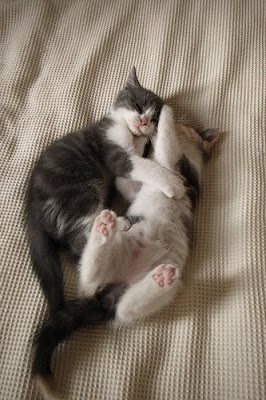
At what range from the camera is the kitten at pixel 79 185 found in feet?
3.15

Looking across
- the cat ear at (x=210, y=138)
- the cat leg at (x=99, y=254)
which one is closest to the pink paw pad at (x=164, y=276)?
the cat leg at (x=99, y=254)

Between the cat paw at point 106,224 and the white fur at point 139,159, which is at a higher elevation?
the white fur at point 139,159

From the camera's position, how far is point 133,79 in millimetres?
1381

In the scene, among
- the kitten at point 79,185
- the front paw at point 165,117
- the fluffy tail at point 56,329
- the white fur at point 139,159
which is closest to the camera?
the fluffy tail at point 56,329

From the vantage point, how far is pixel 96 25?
1611 mm

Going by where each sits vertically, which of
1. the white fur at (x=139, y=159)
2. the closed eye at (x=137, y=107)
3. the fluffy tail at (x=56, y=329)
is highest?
the closed eye at (x=137, y=107)

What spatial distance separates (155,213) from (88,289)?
35 cm

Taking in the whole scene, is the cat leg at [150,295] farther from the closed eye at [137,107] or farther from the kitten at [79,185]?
the closed eye at [137,107]

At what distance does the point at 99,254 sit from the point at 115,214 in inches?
5.4

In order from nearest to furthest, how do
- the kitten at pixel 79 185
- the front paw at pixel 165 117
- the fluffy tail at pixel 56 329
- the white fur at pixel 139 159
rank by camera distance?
the fluffy tail at pixel 56 329
the kitten at pixel 79 185
the white fur at pixel 139 159
the front paw at pixel 165 117

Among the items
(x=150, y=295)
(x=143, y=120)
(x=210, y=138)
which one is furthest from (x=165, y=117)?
(x=150, y=295)

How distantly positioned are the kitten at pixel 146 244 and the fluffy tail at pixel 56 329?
5 centimetres

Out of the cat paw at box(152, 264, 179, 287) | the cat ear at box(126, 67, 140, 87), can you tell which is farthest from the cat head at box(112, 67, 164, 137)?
the cat paw at box(152, 264, 179, 287)

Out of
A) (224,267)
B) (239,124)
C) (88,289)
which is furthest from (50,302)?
(239,124)
